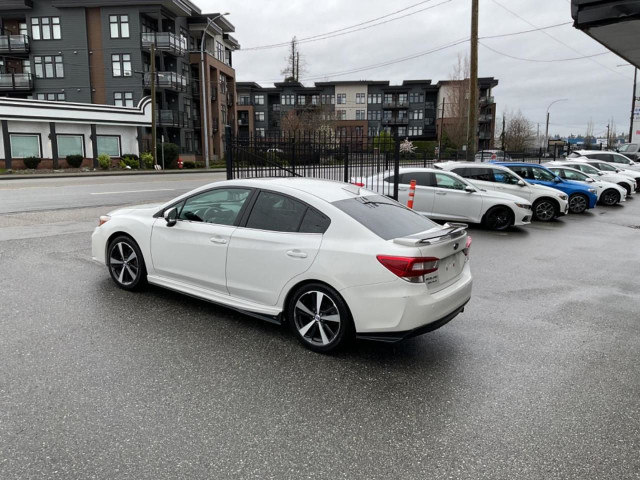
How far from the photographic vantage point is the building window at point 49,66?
147ft

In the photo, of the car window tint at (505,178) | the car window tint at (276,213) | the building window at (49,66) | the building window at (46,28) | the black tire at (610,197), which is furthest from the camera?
the building window at (49,66)

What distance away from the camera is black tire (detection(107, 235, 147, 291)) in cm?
598

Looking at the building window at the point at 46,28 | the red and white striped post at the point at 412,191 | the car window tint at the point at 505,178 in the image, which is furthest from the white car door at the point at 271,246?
the building window at the point at 46,28

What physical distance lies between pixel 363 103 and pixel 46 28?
154ft

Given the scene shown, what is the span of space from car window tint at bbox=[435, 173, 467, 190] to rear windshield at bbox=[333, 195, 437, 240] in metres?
7.57

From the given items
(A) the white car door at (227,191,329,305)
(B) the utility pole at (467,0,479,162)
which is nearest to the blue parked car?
(B) the utility pole at (467,0,479,162)

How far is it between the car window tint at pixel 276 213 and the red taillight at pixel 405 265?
1.01m

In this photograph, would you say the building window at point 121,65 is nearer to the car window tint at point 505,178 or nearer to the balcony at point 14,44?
the balcony at point 14,44

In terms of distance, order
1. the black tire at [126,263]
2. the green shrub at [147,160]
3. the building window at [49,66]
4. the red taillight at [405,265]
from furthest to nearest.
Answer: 1. the building window at [49,66]
2. the green shrub at [147,160]
3. the black tire at [126,263]
4. the red taillight at [405,265]

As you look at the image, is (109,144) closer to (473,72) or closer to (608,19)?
(473,72)

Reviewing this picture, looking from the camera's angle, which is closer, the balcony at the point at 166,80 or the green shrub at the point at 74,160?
the green shrub at the point at 74,160

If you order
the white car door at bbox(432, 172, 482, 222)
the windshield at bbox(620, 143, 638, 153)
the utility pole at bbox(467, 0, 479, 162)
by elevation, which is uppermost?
the utility pole at bbox(467, 0, 479, 162)

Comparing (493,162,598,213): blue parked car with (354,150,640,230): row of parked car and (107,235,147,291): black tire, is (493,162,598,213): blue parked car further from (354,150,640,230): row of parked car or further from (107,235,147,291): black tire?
(107,235,147,291): black tire

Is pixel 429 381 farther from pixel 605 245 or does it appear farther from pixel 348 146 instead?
pixel 348 146
